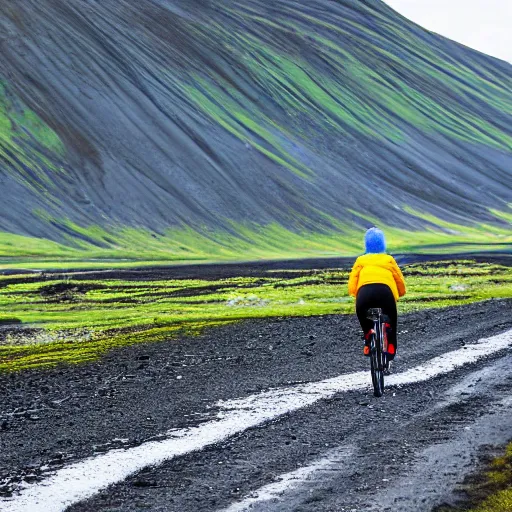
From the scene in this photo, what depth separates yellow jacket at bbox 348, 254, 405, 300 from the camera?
15.8 meters

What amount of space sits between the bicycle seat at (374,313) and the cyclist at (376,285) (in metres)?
0.05

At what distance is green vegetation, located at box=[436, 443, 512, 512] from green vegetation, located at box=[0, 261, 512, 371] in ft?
41.8

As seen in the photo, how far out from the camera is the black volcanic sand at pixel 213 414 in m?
10.4

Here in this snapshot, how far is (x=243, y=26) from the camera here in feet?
585

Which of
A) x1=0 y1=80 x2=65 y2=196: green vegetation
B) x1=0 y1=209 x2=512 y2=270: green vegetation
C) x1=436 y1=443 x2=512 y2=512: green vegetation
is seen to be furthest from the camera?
x1=0 y1=80 x2=65 y2=196: green vegetation

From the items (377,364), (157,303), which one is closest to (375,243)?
(377,364)

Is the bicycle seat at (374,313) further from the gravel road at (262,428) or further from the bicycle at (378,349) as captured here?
the gravel road at (262,428)

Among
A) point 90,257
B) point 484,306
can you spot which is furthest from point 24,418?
point 90,257

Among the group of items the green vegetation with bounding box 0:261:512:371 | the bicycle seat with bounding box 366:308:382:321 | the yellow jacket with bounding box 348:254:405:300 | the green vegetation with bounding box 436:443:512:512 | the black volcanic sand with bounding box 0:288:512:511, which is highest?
the yellow jacket with bounding box 348:254:405:300

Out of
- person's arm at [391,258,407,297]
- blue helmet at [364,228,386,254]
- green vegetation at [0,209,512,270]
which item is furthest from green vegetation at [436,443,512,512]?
green vegetation at [0,209,512,270]

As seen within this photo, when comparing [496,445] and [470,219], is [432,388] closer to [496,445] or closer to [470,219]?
[496,445]

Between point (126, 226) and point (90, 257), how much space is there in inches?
549

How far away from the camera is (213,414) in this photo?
1423cm

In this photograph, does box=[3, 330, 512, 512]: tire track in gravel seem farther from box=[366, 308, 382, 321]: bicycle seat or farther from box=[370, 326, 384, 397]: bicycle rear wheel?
box=[366, 308, 382, 321]: bicycle seat
